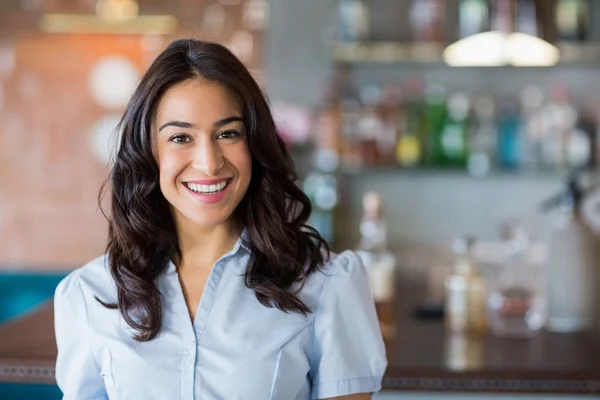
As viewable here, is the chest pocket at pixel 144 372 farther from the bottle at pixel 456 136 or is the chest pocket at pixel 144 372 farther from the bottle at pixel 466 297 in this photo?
the bottle at pixel 456 136

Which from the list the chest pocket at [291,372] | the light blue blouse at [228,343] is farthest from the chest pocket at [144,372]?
the chest pocket at [291,372]

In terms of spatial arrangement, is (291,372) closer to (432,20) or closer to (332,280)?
(332,280)

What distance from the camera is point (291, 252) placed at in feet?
4.21

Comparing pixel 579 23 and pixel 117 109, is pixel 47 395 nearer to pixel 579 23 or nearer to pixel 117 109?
pixel 117 109

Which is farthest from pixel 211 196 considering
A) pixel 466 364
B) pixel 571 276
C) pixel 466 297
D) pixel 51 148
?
pixel 51 148

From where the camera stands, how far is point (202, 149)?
47.3 inches

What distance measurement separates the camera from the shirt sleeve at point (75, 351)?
1.26 metres

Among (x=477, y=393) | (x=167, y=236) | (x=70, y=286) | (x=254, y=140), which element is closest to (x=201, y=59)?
(x=254, y=140)

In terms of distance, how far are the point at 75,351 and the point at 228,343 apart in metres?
0.23

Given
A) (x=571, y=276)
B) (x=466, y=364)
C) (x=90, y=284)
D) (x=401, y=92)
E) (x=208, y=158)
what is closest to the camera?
(x=208, y=158)

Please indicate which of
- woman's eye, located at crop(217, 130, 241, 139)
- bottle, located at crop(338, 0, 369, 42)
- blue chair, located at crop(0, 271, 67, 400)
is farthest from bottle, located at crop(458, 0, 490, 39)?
woman's eye, located at crop(217, 130, 241, 139)

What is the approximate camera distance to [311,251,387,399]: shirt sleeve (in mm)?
1229

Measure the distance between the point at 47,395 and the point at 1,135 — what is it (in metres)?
1.68

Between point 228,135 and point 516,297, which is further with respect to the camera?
point 516,297
